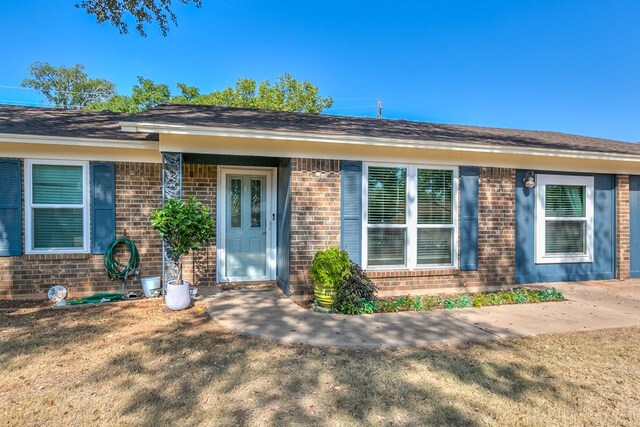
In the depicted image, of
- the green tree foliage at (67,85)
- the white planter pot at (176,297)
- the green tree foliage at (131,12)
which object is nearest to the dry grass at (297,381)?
the white planter pot at (176,297)

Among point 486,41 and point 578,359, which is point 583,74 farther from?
point 578,359

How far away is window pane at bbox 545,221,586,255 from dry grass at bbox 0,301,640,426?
11.6 ft

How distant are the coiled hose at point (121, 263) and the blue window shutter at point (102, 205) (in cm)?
12

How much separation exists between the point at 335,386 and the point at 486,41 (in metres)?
16.4

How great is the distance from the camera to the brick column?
828 centimetres

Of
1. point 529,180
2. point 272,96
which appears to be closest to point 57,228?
point 529,180

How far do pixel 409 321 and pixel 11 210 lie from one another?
20.9 feet

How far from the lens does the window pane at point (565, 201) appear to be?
7906 millimetres

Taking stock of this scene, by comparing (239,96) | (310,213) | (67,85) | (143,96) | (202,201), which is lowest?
(310,213)

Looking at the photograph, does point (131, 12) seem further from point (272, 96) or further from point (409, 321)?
point (272, 96)

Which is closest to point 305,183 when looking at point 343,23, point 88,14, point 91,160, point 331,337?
point 331,337

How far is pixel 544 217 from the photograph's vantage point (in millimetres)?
7836

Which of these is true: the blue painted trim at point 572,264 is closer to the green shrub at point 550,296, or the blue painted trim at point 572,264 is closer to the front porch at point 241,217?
the green shrub at point 550,296

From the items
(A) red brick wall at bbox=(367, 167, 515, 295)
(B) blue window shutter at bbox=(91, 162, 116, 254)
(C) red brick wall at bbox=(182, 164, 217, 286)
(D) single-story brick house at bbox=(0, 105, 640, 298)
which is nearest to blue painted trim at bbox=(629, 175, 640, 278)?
(D) single-story brick house at bbox=(0, 105, 640, 298)
